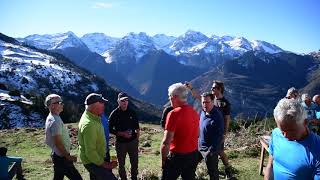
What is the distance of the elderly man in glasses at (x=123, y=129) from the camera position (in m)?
8.92

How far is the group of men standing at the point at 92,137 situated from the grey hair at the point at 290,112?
3.03 metres

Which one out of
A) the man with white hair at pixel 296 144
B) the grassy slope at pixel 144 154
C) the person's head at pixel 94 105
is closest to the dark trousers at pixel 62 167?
the person's head at pixel 94 105

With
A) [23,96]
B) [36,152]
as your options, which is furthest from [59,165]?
[23,96]

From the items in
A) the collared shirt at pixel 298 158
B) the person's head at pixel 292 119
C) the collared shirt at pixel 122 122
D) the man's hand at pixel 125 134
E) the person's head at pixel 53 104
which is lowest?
the man's hand at pixel 125 134

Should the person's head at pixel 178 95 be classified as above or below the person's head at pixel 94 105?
above

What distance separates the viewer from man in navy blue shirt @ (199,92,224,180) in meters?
7.92

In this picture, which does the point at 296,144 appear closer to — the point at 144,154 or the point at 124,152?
the point at 124,152

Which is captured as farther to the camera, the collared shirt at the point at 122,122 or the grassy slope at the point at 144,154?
the grassy slope at the point at 144,154

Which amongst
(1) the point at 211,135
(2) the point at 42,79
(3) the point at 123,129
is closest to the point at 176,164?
(1) the point at 211,135

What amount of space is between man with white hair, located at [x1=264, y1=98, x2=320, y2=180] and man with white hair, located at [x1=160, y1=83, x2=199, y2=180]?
235cm

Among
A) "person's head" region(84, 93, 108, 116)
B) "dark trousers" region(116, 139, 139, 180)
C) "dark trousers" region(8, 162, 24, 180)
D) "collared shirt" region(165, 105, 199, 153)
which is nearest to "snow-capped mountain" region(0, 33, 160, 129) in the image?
"dark trousers" region(8, 162, 24, 180)

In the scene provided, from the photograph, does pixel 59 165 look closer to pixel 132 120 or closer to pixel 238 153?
pixel 132 120

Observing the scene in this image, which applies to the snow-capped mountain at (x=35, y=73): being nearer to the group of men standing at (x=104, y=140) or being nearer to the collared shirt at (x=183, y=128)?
the group of men standing at (x=104, y=140)

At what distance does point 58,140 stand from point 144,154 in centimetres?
866
